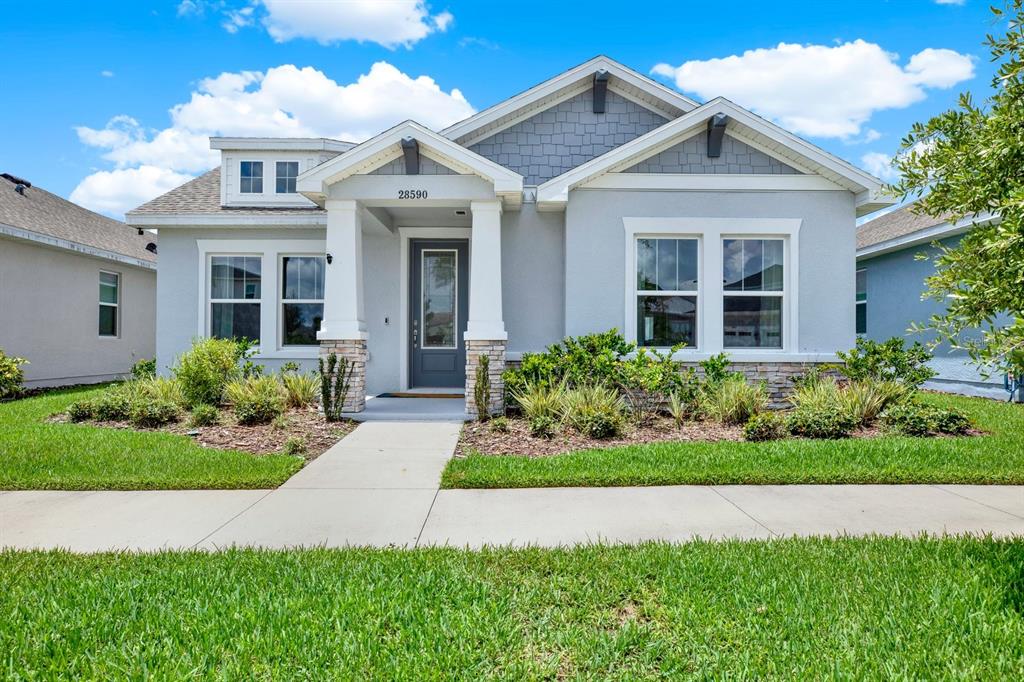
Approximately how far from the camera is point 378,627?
118 inches

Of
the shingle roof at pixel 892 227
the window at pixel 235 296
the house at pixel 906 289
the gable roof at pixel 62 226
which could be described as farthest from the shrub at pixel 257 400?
the shingle roof at pixel 892 227

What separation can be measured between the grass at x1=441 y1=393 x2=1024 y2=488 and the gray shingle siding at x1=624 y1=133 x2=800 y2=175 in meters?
4.92

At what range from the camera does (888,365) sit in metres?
9.44

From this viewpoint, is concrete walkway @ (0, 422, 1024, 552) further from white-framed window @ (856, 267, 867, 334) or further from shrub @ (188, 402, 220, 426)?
white-framed window @ (856, 267, 867, 334)

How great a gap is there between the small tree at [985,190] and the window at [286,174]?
1142 centimetres

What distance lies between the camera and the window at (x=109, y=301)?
52.6 feet

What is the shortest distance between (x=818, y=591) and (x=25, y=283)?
1685cm

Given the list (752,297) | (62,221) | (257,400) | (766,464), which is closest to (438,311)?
(257,400)

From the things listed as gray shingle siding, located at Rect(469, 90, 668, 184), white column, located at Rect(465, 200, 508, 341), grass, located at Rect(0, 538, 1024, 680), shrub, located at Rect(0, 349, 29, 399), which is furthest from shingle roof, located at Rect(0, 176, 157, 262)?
grass, located at Rect(0, 538, 1024, 680)

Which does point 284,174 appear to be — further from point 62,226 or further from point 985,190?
point 985,190

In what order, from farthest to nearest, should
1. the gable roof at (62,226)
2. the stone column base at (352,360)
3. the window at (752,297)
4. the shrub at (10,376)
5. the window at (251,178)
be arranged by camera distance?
the gable roof at (62,226), the window at (251,178), the shrub at (10,376), the window at (752,297), the stone column base at (352,360)

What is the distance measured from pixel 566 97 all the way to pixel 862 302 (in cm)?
1086

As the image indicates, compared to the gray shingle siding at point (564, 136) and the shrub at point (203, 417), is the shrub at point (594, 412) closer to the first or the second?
the gray shingle siding at point (564, 136)

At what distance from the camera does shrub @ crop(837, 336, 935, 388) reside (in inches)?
365
